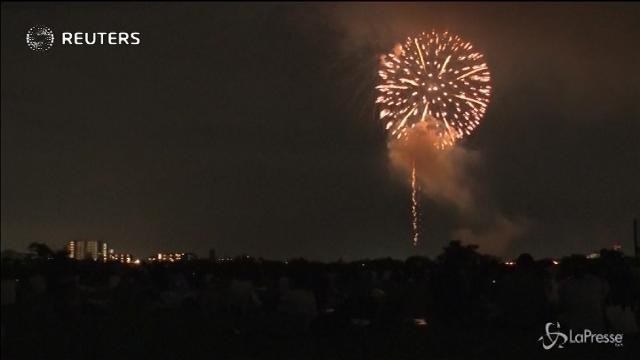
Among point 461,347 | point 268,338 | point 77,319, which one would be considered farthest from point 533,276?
point 77,319

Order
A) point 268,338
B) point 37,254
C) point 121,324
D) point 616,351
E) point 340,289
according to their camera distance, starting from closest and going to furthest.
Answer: point 616,351 < point 268,338 < point 121,324 < point 340,289 < point 37,254

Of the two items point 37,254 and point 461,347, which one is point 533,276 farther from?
point 37,254

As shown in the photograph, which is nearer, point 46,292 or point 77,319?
point 77,319

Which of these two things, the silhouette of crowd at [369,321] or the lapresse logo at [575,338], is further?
the silhouette of crowd at [369,321]

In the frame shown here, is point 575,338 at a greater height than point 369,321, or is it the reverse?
point 369,321

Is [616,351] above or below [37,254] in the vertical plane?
below

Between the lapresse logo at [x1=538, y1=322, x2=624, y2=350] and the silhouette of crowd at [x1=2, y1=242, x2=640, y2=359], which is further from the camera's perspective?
the silhouette of crowd at [x1=2, y1=242, x2=640, y2=359]

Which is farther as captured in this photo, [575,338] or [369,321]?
[369,321]

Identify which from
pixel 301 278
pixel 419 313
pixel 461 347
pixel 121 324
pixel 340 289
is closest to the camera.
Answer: pixel 461 347
